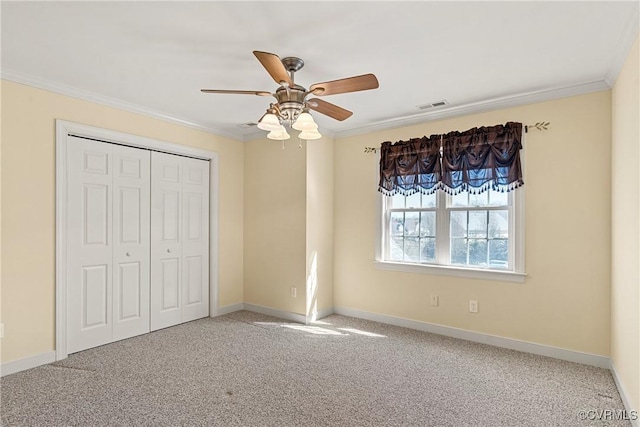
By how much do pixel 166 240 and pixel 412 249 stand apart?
295 centimetres

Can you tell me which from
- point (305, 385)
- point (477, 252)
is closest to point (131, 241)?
point (305, 385)

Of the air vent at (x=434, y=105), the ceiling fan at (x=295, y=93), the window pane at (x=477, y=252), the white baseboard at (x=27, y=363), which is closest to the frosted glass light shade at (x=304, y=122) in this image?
the ceiling fan at (x=295, y=93)

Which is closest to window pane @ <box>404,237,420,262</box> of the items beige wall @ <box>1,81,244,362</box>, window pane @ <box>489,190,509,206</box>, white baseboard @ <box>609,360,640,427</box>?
window pane @ <box>489,190,509,206</box>

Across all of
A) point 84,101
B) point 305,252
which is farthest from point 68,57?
point 305,252

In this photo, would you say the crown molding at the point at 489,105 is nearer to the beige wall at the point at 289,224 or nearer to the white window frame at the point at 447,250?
the white window frame at the point at 447,250

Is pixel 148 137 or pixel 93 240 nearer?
pixel 93 240

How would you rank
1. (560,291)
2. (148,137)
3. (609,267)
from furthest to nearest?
(148,137) < (560,291) < (609,267)

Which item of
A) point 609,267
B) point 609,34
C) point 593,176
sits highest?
point 609,34

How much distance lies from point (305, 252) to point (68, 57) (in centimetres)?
299

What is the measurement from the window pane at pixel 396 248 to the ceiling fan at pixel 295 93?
200 cm

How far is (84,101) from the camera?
340 centimetres

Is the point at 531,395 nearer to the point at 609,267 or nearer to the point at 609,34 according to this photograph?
the point at 609,267

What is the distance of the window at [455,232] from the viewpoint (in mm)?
3570

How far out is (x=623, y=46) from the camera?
240 centimetres
